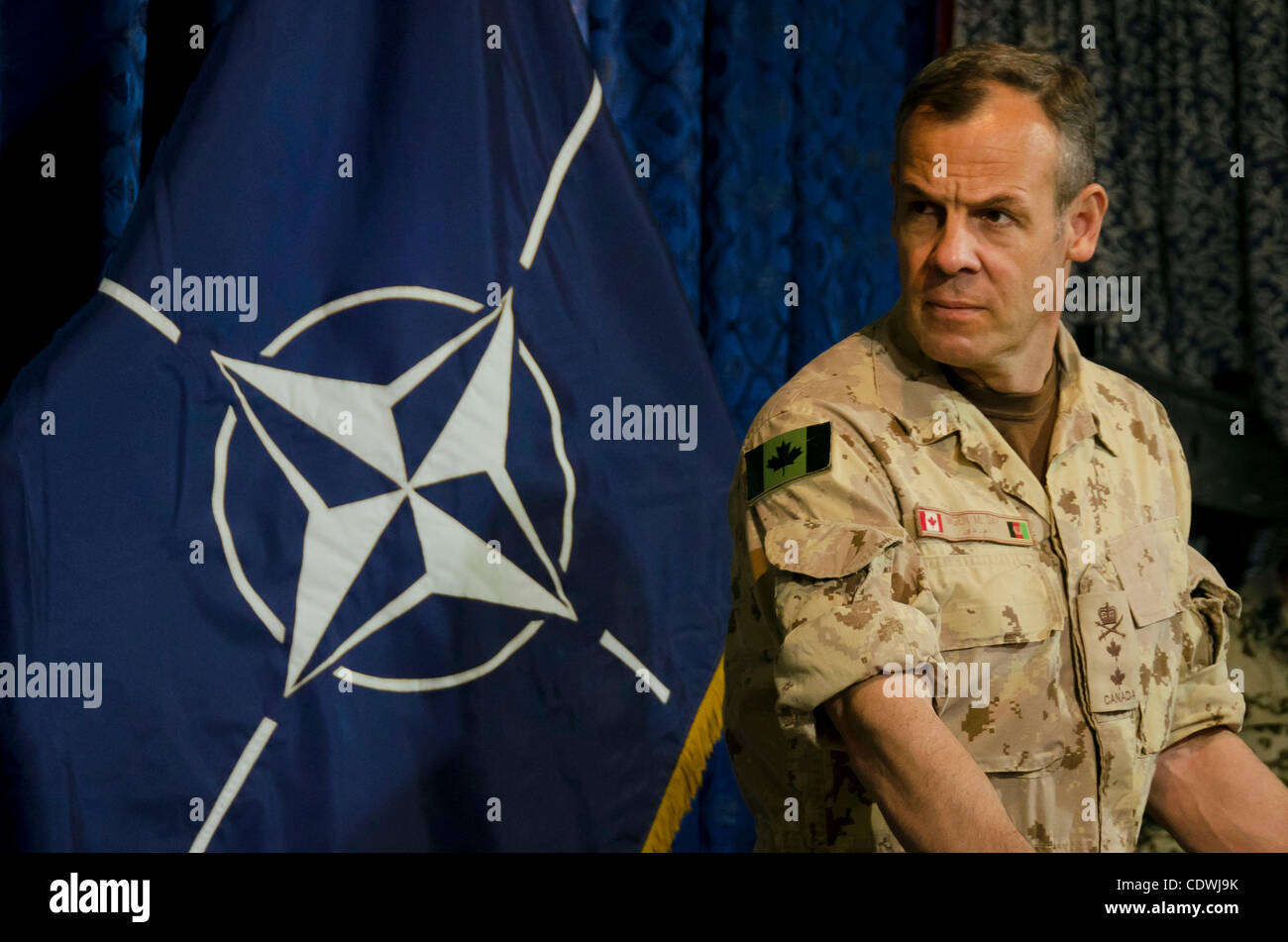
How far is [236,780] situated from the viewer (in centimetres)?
160

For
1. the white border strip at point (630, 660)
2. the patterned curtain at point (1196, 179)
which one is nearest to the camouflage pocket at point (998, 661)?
the white border strip at point (630, 660)

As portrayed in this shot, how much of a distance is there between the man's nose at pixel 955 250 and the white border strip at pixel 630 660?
0.75 meters

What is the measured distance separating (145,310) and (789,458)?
884mm

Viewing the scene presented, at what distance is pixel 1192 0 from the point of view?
8.63 ft

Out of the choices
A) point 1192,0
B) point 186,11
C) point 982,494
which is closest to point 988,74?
point 982,494

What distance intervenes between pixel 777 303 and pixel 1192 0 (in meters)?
1.09

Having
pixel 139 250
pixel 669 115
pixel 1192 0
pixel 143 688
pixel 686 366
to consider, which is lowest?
pixel 143 688

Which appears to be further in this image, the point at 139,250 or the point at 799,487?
the point at 139,250

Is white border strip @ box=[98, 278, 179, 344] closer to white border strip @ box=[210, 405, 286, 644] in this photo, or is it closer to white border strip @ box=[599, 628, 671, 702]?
white border strip @ box=[210, 405, 286, 644]

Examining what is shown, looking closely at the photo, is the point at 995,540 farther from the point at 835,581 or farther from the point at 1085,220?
the point at 1085,220

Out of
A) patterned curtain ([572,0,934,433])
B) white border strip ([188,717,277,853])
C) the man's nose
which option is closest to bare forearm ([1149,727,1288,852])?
the man's nose

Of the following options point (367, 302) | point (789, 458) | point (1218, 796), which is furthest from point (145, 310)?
point (1218, 796)

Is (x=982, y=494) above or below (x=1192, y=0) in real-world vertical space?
below
